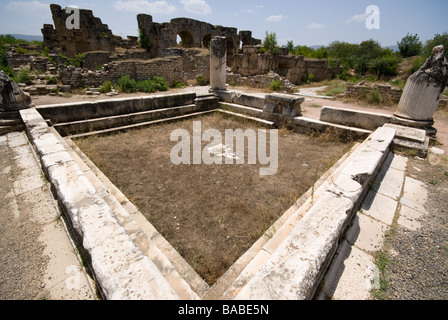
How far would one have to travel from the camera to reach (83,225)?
5.70ft

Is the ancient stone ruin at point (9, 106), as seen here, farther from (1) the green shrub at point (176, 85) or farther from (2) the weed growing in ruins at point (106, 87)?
(1) the green shrub at point (176, 85)

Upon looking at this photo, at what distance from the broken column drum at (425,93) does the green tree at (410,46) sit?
75.4ft

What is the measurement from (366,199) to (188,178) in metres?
2.52

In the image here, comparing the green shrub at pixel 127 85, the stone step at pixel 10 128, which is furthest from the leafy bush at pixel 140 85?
the stone step at pixel 10 128

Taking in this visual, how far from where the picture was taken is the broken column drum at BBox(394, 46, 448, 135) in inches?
161

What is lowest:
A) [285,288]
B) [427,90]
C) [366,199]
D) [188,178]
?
[188,178]

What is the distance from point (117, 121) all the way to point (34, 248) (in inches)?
172

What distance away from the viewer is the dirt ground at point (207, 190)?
237cm

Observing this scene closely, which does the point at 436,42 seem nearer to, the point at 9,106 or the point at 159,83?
the point at 159,83

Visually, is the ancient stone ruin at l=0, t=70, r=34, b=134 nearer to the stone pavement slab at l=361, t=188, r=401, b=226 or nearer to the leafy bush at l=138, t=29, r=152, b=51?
the stone pavement slab at l=361, t=188, r=401, b=226

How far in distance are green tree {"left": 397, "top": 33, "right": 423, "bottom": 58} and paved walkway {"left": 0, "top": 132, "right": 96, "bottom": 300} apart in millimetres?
28946

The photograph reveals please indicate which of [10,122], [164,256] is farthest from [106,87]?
[164,256]

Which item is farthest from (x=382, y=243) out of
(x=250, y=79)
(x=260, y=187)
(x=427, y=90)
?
(x=250, y=79)

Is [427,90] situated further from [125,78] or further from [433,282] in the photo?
[125,78]
